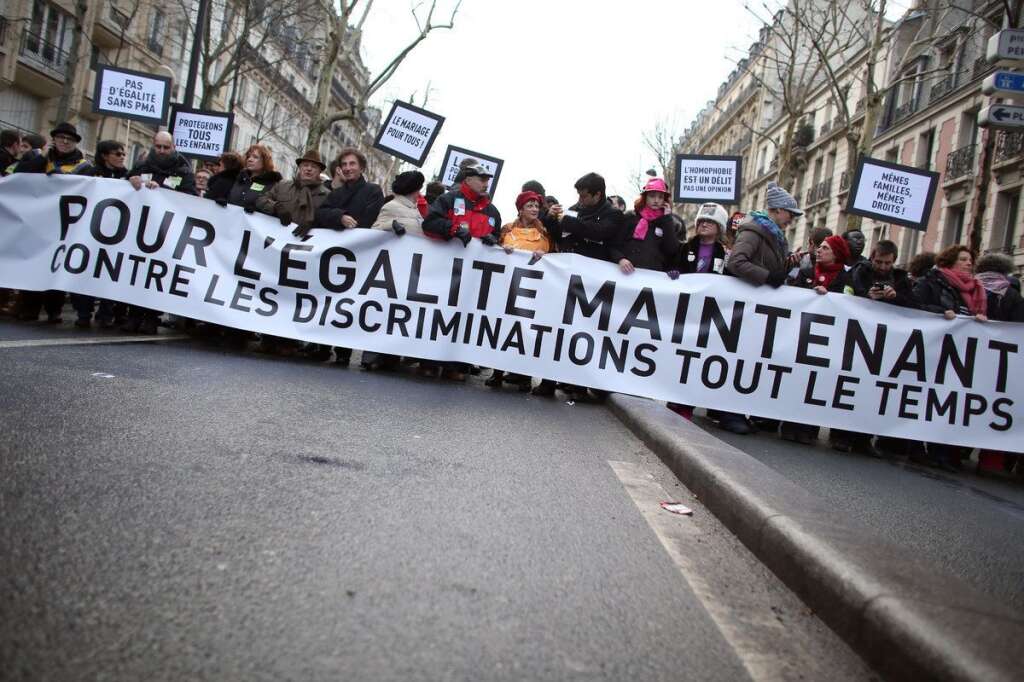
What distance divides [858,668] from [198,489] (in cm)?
226

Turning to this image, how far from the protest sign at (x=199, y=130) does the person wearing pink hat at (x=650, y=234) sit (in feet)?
19.2

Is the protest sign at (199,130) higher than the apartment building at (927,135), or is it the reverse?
the apartment building at (927,135)

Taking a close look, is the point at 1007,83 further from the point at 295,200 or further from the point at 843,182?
the point at 843,182

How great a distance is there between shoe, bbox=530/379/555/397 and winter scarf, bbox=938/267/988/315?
12.4 ft

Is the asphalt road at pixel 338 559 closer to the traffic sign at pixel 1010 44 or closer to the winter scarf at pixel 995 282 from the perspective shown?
the winter scarf at pixel 995 282

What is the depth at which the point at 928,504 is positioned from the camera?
5633 mm

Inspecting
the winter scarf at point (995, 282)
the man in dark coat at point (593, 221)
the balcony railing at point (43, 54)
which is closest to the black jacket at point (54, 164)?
the man in dark coat at point (593, 221)

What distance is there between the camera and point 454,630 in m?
2.37

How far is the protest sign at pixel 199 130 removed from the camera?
11758 mm

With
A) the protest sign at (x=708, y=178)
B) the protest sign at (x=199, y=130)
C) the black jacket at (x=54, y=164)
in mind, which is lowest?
the black jacket at (x=54, y=164)

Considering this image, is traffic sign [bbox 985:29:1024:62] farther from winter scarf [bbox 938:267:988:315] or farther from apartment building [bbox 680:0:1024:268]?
apartment building [bbox 680:0:1024:268]

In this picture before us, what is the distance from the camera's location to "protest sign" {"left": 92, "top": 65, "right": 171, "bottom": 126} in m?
11.6

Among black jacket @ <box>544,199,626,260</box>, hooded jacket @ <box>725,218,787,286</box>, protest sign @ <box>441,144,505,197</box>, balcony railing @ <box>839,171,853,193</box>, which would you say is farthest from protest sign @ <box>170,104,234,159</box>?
balcony railing @ <box>839,171,853,193</box>

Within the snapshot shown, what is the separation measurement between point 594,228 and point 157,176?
4213 millimetres
